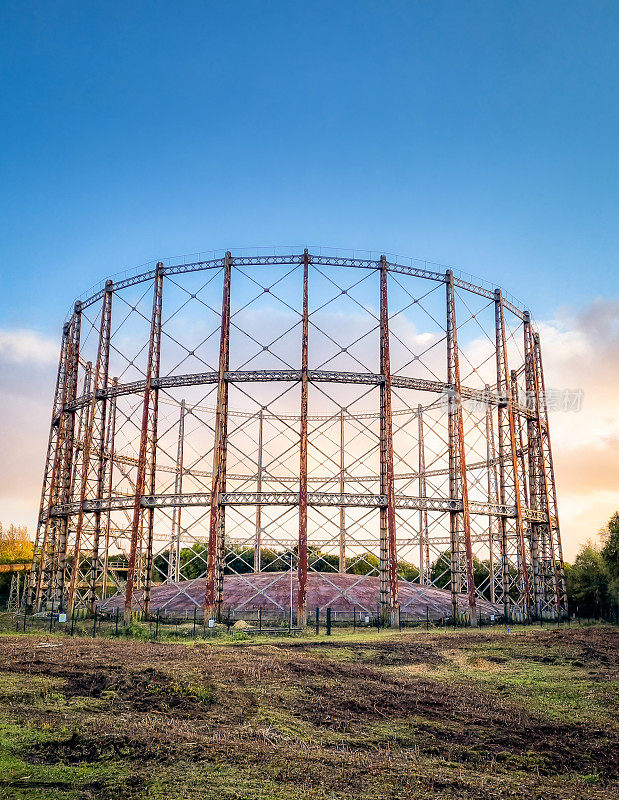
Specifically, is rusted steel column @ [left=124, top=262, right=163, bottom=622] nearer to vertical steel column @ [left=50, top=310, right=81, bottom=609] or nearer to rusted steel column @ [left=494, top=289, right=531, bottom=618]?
vertical steel column @ [left=50, top=310, right=81, bottom=609]

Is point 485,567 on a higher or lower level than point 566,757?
higher

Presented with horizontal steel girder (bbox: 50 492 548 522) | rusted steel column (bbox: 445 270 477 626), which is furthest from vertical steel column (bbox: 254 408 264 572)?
rusted steel column (bbox: 445 270 477 626)

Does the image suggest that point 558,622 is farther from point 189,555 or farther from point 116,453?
point 189,555

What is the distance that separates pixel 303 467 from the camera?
1129 inches

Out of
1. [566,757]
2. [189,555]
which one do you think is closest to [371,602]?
[566,757]

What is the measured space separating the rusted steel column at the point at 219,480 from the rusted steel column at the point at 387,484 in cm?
712

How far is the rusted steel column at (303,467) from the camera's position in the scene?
89.7 feet

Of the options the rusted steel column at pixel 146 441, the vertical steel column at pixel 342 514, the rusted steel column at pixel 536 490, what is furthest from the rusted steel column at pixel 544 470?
the rusted steel column at pixel 146 441

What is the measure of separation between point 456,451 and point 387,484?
4636 mm

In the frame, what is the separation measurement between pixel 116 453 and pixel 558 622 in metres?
24.7

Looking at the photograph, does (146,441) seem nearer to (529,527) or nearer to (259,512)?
(259,512)

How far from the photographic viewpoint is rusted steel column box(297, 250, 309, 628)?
1076 inches

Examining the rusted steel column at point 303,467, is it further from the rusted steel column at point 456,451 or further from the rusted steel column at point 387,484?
the rusted steel column at point 456,451

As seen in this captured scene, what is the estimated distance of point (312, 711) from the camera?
446 inches
